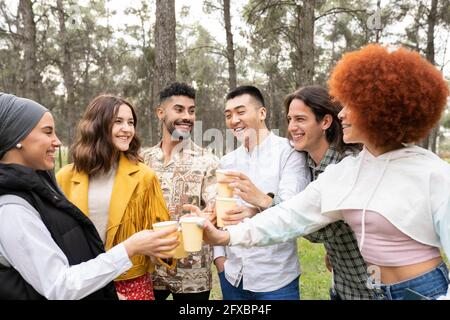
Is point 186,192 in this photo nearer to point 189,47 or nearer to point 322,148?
point 322,148

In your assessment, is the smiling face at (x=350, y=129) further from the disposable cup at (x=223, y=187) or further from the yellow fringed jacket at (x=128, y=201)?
the yellow fringed jacket at (x=128, y=201)

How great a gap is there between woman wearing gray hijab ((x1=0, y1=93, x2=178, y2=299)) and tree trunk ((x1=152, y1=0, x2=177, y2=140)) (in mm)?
3609

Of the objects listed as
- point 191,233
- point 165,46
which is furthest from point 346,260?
point 165,46

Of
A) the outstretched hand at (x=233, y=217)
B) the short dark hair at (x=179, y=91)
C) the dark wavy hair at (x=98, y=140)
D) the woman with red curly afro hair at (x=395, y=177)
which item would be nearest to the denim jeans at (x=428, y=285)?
the woman with red curly afro hair at (x=395, y=177)

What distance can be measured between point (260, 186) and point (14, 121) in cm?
164

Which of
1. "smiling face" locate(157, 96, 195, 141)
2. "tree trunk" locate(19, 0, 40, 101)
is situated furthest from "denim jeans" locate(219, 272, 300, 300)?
"tree trunk" locate(19, 0, 40, 101)

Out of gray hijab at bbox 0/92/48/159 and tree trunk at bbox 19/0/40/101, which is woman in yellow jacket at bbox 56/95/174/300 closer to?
gray hijab at bbox 0/92/48/159

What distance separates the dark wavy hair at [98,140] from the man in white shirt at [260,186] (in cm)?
85

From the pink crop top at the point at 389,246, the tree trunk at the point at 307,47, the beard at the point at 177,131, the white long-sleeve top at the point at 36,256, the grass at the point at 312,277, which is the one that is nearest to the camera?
the white long-sleeve top at the point at 36,256

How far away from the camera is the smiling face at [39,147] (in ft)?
5.86

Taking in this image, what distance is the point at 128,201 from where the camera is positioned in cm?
240

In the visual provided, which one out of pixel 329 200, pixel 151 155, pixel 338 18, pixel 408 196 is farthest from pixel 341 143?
pixel 338 18
